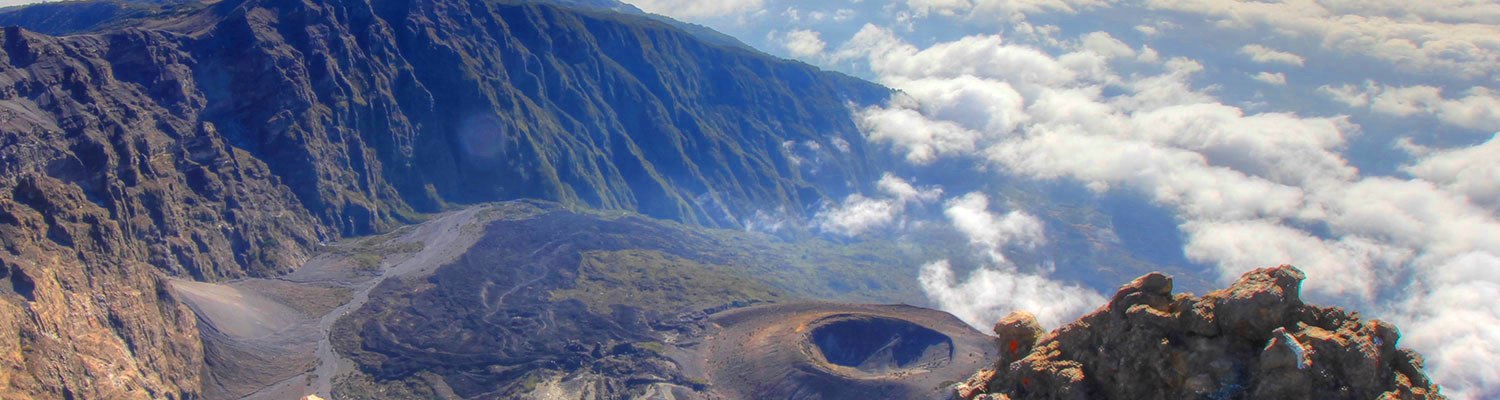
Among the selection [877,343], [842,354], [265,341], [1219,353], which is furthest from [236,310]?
[1219,353]

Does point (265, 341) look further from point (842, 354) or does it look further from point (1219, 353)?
point (1219, 353)

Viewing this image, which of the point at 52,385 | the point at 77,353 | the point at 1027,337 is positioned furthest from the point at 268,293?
the point at 1027,337

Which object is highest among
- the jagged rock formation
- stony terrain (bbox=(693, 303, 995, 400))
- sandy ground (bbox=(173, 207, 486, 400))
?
stony terrain (bbox=(693, 303, 995, 400))

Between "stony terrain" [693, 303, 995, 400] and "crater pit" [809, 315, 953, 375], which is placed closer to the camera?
"stony terrain" [693, 303, 995, 400]

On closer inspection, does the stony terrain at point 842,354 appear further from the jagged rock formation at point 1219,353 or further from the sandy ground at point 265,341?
the jagged rock formation at point 1219,353

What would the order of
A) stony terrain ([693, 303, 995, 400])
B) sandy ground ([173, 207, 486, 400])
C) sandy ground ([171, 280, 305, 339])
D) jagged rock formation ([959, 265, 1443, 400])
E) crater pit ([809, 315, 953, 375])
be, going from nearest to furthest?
jagged rock formation ([959, 265, 1443, 400])
sandy ground ([173, 207, 486, 400])
stony terrain ([693, 303, 995, 400])
sandy ground ([171, 280, 305, 339])
crater pit ([809, 315, 953, 375])

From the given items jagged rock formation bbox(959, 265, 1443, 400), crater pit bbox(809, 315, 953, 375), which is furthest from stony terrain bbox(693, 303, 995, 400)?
jagged rock formation bbox(959, 265, 1443, 400)

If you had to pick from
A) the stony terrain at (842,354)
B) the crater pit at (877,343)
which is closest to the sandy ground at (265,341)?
the stony terrain at (842,354)

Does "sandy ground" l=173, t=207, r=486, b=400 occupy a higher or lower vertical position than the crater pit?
lower

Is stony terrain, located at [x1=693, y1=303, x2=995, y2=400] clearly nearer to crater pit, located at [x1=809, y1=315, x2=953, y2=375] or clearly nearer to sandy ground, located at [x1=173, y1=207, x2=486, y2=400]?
crater pit, located at [x1=809, y1=315, x2=953, y2=375]
